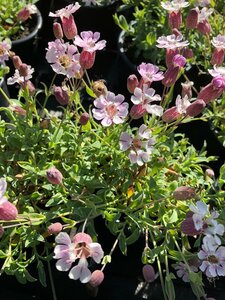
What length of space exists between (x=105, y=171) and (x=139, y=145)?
0.63 ft

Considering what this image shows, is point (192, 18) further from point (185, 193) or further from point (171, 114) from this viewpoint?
point (185, 193)

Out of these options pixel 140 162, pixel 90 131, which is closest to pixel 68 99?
pixel 90 131

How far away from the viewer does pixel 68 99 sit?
45.7 inches

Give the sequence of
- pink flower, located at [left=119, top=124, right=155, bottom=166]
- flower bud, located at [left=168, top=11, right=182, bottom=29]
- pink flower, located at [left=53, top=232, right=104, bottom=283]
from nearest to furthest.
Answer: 1. pink flower, located at [left=53, top=232, right=104, bottom=283]
2. pink flower, located at [left=119, top=124, right=155, bottom=166]
3. flower bud, located at [left=168, top=11, right=182, bottom=29]

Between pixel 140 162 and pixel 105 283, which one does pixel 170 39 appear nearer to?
pixel 140 162

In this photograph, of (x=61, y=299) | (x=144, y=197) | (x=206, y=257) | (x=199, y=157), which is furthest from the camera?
(x=61, y=299)

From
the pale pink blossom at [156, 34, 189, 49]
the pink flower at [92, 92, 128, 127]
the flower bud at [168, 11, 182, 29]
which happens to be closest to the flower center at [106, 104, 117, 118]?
the pink flower at [92, 92, 128, 127]

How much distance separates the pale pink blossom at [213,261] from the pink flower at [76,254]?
213mm

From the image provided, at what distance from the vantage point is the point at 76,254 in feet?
2.95

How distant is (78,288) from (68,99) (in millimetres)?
558

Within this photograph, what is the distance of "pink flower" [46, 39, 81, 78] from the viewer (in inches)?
42.3

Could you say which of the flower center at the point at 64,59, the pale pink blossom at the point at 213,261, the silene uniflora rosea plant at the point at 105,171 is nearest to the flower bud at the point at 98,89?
the silene uniflora rosea plant at the point at 105,171

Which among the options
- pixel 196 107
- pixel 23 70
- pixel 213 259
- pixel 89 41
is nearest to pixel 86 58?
pixel 89 41

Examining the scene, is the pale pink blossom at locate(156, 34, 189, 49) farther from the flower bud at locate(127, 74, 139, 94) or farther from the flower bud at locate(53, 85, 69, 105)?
the flower bud at locate(53, 85, 69, 105)
